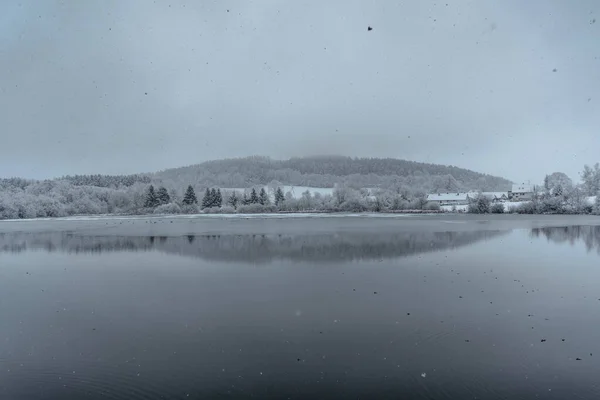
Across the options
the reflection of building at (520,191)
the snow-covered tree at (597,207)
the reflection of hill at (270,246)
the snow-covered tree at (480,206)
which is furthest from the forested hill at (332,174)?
the reflection of hill at (270,246)

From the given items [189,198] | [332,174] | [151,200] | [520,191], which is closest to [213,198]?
[189,198]

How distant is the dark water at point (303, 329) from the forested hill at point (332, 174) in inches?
4133

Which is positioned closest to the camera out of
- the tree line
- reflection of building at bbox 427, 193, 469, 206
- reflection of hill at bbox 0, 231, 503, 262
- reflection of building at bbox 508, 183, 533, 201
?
reflection of hill at bbox 0, 231, 503, 262

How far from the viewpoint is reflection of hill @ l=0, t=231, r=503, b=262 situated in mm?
16234

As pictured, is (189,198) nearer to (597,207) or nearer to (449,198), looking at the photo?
(597,207)

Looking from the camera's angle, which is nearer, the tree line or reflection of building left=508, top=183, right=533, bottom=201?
the tree line

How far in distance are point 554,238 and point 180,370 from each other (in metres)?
23.3

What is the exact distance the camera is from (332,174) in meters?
146

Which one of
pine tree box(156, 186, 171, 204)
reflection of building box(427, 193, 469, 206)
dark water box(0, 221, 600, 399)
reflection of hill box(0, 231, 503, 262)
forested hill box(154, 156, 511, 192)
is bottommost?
dark water box(0, 221, 600, 399)

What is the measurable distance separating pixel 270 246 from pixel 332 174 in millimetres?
127696

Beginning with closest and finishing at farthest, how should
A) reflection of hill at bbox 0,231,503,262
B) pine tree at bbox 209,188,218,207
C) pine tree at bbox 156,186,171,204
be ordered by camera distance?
reflection of hill at bbox 0,231,503,262
pine tree at bbox 209,188,218,207
pine tree at bbox 156,186,171,204

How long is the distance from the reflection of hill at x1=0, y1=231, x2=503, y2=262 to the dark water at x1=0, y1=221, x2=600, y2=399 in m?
1.68

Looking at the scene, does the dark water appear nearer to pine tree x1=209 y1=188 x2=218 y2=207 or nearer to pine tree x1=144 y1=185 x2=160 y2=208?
pine tree x1=209 y1=188 x2=218 y2=207

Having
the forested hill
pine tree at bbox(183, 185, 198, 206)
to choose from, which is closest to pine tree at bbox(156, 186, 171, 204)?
pine tree at bbox(183, 185, 198, 206)
